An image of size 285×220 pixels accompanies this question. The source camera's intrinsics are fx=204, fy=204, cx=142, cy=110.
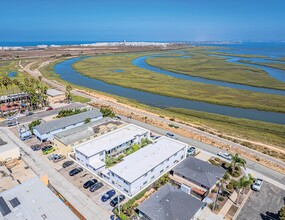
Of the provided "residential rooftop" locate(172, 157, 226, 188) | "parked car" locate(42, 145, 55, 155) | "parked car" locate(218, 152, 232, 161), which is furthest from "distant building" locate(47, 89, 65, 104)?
"parked car" locate(218, 152, 232, 161)

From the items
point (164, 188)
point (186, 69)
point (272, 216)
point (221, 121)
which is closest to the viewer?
point (272, 216)

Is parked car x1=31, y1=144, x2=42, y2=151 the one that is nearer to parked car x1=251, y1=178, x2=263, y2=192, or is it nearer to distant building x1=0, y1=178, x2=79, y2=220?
distant building x1=0, y1=178, x2=79, y2=220

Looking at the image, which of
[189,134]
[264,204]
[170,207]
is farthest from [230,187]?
[189,134]

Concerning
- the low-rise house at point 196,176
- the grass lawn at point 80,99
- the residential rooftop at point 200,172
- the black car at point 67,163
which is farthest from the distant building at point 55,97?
the residential rooftop at point 200,172

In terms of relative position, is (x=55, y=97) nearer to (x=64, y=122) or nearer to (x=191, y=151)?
(x=64, y=122)

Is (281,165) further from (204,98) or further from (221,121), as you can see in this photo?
(204,98)

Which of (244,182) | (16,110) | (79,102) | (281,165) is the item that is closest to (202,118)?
(281,165)
